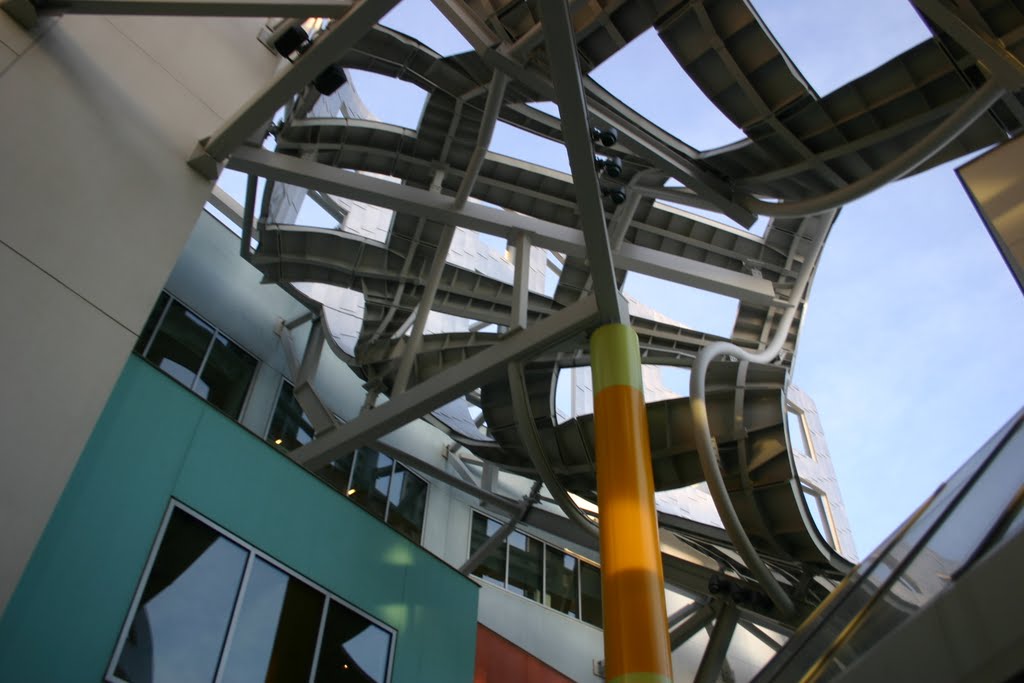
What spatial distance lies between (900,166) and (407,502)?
14.1m

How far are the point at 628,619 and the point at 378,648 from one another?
429cm

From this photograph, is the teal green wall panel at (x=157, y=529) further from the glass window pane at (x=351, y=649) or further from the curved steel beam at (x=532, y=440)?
the curved steel beam at (x=532, y=440)

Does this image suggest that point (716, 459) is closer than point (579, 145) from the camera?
No

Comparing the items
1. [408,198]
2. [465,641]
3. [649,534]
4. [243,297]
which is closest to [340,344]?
[243,297]

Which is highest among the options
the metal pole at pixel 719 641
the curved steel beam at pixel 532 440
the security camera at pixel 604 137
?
the security camera at pixel 604 137

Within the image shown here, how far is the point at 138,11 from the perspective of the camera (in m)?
10.7

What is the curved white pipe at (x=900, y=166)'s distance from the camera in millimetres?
11258

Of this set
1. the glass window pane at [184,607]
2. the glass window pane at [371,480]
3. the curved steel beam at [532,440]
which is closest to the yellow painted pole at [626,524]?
the curved steel beam at [532,440]

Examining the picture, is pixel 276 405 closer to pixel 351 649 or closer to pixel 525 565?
pixel 525 565

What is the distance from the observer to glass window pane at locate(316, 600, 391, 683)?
10.9 m

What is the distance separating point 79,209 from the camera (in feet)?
33.0

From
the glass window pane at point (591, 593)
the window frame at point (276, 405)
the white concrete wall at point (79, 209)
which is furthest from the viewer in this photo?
the glass window pane at point (591, 593)

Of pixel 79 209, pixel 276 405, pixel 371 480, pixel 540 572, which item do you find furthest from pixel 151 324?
pixel 540 572

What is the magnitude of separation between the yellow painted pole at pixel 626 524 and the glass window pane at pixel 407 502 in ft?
33.5
